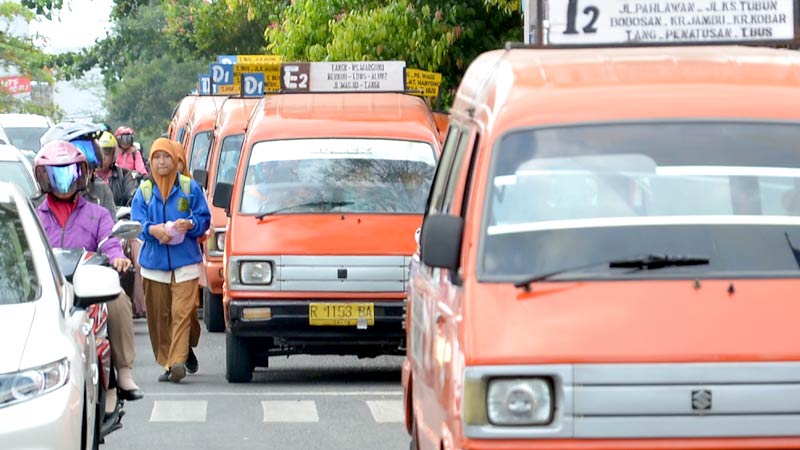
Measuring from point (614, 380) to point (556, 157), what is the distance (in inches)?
43.6

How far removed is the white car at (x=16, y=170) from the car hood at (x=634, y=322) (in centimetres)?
1026

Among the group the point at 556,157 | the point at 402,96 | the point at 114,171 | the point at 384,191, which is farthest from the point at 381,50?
the point at 556,157

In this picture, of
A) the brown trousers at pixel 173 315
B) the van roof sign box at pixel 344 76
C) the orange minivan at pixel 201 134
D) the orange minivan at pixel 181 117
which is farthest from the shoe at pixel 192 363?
the orange minivan at pixel 181 117

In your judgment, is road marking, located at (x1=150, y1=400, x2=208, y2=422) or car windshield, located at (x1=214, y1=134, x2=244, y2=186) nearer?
road marking, located at (x1=150, y1=400, x2=208, y2=422)

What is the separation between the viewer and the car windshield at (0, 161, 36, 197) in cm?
1645

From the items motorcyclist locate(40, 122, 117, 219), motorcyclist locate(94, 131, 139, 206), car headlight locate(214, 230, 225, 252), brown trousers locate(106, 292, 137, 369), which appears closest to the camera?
brown trousers locate(106, 292, 137, 369)

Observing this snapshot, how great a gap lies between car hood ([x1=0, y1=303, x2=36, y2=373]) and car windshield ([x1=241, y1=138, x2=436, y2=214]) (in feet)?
21.8

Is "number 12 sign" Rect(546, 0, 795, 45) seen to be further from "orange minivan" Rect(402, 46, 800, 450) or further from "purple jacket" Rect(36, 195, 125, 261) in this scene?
"purple jacket" Rect(36, 195, 125, 261)

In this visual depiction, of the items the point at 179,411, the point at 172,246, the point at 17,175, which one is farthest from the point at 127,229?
the point at 17,175

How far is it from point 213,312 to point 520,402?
13634 millimetres

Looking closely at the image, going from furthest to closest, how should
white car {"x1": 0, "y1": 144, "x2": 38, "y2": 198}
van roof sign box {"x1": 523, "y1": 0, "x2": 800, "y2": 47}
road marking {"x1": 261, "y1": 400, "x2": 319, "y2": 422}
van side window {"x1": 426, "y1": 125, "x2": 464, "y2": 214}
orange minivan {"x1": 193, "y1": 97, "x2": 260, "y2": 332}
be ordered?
orange minivan {"x1": 193, "y1": 97, "x2": 260, "y2": 332} → white car {"x1": 0, "y1": 144, "x2": 38, "y2": 198} → road marking {"x1": 261, "y1": 400, "x2": 319, "y2": 422} → van roof sign box {"x1": 523, "y1": 0, "x2": 800, "y2": 47} → van side window {"x1": 426, "y1": 125, "x2": 464, "y2": 214}

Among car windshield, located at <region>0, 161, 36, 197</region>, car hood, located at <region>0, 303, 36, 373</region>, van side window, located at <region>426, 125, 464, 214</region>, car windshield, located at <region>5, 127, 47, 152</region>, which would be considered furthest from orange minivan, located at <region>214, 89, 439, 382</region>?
car windshield, located at <region>5, 127, 47, 152</region>

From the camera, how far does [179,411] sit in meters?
13.3

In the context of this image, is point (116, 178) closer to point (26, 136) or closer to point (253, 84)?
point (253, 84)
